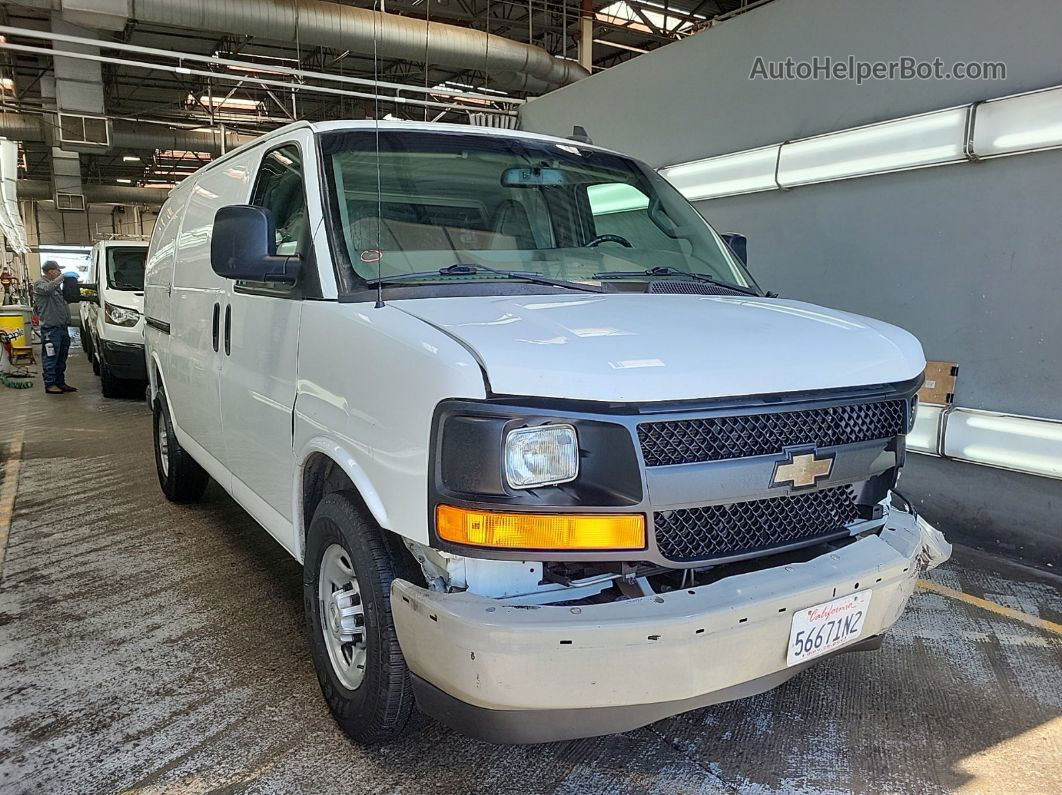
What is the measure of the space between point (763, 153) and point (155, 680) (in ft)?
17.7

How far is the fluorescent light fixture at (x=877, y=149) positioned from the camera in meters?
4.64

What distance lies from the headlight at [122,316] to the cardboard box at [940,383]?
9.01 metres

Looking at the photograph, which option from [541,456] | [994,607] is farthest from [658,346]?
[994,607]

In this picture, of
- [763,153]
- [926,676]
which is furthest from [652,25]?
[926,676]

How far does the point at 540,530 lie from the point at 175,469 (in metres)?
4.00

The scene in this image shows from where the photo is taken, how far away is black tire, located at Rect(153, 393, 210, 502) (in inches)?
193

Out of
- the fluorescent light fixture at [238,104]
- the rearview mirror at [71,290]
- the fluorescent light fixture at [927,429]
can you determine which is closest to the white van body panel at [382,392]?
the fluorescent light fixture at [927,429]

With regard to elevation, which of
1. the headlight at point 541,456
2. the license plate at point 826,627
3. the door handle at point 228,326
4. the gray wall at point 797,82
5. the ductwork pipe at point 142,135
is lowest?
the license plate at point 826,627

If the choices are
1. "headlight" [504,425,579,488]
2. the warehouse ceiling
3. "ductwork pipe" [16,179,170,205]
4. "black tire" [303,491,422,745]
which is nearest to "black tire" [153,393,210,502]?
"black tire" [303,491,422,745]

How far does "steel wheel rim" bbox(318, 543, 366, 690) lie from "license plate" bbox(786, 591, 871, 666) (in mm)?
1232

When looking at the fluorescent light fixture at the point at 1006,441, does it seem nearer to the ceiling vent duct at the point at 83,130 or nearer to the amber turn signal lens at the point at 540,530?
the amber turn signal lens at the point at 540,530

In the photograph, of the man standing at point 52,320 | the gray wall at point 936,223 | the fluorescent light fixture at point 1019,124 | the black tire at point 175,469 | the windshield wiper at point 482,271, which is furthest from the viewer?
the man standing at point 52,320

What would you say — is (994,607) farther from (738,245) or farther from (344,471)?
(344,471)

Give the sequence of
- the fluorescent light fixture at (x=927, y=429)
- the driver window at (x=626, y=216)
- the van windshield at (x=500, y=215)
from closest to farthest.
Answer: the van windshield at (x=500, y=215)
the driver window at (x=626, y=216)
the fluorescent light fixture at (x=927, y=429)
